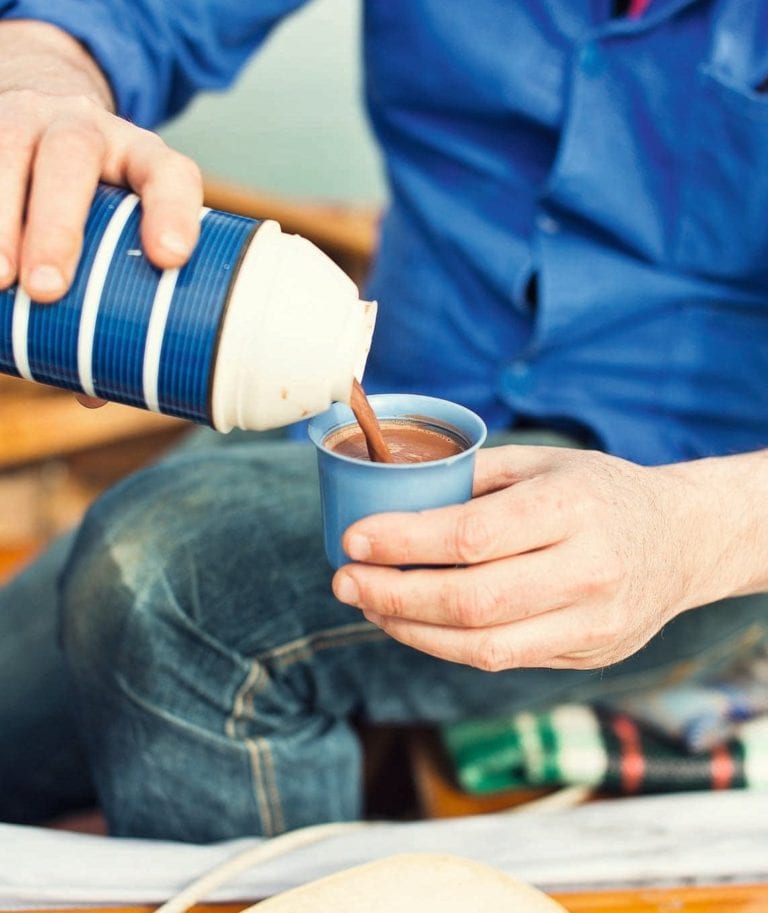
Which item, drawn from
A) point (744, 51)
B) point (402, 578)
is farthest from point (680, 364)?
point (402, 578)

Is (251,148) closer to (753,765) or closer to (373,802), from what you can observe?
(373,802)

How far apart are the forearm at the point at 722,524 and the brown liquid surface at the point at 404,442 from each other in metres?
0.19

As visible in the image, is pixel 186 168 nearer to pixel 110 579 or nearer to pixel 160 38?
pixel 110 579

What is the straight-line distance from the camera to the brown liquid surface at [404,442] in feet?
2.42

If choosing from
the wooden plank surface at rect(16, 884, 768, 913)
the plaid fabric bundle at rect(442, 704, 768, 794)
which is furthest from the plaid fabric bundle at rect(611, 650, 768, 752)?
the wooden plank surface at rect(16, 884, 768, 913)

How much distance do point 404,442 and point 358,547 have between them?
4.6 inches

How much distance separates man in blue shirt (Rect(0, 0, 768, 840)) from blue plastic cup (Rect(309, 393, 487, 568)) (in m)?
0.03

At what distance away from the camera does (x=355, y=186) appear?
3.15m

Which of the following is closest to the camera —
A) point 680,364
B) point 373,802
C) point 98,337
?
point 98,337

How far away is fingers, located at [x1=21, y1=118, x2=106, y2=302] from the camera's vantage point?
0.62 metres

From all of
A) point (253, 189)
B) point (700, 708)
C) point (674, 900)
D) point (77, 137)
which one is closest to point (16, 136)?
point (77, 137)

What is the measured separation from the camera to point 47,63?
94 cm

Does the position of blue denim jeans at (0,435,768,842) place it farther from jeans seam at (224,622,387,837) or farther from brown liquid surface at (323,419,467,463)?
brown liquid surface at (323,419,467,463)

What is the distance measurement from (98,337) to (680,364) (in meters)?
0.75
